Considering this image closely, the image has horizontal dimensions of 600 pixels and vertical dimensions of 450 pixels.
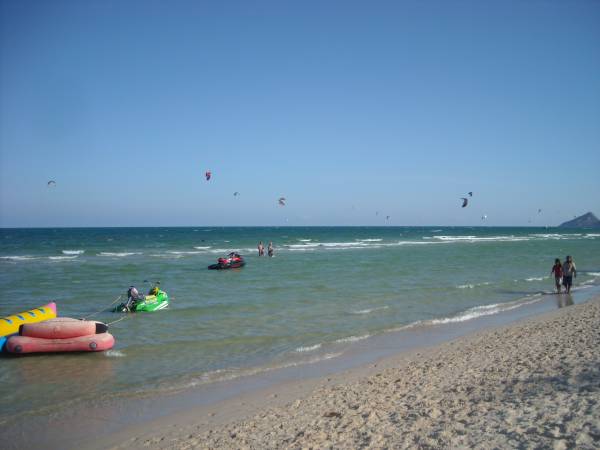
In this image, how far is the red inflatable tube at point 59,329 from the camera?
31.6 ft

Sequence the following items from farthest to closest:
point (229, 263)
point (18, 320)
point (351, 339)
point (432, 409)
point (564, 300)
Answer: point (229, 263)
point (564, 300)
point (351, 339)
point (18, 320)
point (432, 409)

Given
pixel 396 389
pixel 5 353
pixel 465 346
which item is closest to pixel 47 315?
pixel 5 353

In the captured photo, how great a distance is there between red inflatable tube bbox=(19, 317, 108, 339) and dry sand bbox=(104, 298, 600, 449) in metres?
4.34

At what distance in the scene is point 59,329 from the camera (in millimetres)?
9656

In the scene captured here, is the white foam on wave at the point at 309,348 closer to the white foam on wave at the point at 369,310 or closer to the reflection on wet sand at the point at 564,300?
the white foam on wave at the point at 369,310

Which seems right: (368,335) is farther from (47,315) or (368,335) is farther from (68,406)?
(47,315)

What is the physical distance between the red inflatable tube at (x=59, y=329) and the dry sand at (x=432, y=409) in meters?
4.34

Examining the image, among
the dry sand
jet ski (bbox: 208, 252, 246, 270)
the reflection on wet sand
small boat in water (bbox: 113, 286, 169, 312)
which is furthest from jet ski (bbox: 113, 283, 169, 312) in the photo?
the reflection on wet sand

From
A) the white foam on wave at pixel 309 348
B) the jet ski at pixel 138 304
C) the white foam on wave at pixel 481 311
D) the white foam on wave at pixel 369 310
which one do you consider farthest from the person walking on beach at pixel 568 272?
the jet ski at pixel 138 304

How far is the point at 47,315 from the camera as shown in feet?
37.9

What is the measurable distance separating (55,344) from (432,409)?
25.7ft

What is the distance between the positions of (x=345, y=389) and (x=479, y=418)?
7.71 ft

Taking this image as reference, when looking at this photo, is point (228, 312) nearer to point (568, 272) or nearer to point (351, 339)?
point (351, 339)

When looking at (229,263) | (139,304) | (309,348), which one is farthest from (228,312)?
(229,263)
